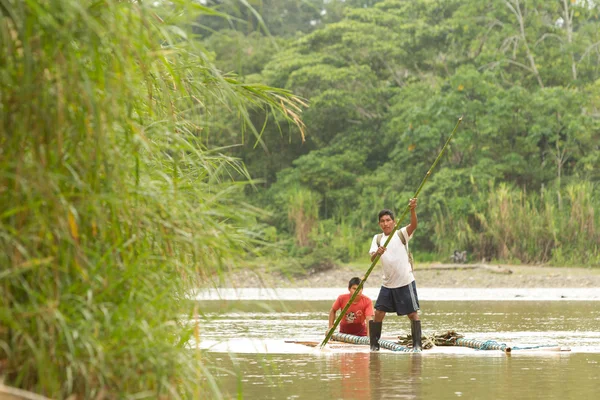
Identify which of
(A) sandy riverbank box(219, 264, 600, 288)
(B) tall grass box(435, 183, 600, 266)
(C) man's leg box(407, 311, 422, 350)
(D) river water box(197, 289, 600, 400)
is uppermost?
(B) tall grass box(435, 183, 600, 266)

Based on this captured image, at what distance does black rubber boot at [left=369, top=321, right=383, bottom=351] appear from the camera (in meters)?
13.2

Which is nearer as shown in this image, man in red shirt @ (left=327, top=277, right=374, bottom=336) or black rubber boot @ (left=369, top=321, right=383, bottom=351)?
black rubber boot @ (left=369, top=321, right=383, bottom=351)

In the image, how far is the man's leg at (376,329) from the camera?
43.3 feet

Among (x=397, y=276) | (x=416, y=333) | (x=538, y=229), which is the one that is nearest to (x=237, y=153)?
(x=538, y=229)

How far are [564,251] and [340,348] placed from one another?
19805mm

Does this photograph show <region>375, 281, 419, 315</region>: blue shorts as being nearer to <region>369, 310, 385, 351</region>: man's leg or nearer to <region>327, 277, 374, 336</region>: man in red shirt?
<region>369, 310, 385, 351</region>: man's leg

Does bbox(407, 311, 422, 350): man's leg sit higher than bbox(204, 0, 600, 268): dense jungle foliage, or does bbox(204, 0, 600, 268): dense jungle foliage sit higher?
bbox(204, 0, 600, 268): dense jungle foliage

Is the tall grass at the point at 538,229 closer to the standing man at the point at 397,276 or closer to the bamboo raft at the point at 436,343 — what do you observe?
the bamboo raft at the point at 436,343

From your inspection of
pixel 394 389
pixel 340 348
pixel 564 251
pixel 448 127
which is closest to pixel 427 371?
pixel 394 389

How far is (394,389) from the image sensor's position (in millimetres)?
9320

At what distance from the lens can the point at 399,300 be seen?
12.9 m

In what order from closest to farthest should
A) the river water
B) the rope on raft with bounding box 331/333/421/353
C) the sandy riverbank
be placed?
the river water
the rope on raft with bounding box 331/333/421/353
the sandy riverbank

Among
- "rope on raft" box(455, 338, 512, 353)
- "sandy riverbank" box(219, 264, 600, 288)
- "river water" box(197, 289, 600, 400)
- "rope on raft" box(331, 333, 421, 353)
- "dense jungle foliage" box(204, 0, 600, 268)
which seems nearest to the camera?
"river water" box(197, 289, 600, 400)

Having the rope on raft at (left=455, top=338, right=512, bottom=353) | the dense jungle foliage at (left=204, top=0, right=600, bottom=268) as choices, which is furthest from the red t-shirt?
the dense jungle foliage at (left=204, top=0, right=600, bottom=268)
